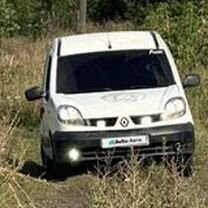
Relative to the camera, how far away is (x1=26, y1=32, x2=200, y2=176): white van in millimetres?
11414

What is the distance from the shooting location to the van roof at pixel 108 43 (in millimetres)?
12977

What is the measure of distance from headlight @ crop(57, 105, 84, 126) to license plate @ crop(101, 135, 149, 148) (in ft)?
1.21

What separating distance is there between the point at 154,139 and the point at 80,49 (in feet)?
6.93

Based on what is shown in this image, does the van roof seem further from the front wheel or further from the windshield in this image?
the front wheel

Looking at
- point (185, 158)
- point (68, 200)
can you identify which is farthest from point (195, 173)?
point (68, 200)

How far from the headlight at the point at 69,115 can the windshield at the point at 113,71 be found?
0.56 m

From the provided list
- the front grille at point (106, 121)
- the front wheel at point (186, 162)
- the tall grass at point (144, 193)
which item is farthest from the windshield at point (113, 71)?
the tall grass at point (144, 193)

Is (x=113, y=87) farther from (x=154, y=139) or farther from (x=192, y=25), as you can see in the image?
(x=192, y=25)

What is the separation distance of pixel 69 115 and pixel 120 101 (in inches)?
23.4

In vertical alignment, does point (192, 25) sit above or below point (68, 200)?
below

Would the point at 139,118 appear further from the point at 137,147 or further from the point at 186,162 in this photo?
the point at 186,162

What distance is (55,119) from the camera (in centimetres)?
1181

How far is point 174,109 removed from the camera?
11.7m

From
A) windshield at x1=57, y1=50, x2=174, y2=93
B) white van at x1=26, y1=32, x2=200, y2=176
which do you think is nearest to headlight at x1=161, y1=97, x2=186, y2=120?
white van at x1=26, y1=32, x2=200, y2=176
